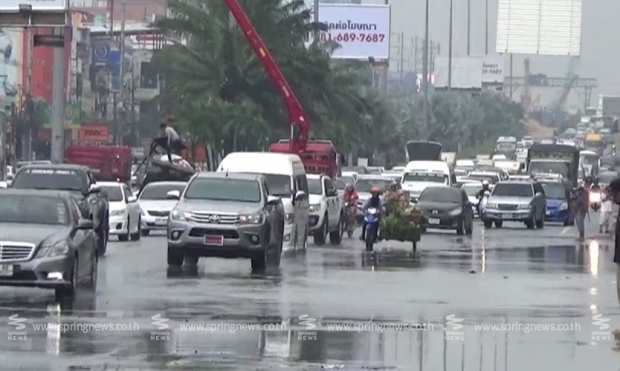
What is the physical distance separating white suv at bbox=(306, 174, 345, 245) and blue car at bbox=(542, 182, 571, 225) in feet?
72.4

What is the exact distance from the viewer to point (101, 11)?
168 m

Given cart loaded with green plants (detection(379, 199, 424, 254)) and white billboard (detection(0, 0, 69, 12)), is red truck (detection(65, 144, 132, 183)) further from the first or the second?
cart loaded with green plants (detection(379, 199, 424, 254))

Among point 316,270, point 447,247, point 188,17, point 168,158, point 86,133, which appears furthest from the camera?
point 86,133

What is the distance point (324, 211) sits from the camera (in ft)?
145

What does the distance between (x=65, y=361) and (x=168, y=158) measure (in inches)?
1464

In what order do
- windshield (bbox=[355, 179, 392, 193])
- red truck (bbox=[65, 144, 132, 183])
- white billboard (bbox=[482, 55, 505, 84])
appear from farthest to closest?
white billboard (bbox=[482, 55, 505, 84])
red truck (bbox=[65, 144, 132, 183])
windshield (bbox=[355, 179, 392, 193])

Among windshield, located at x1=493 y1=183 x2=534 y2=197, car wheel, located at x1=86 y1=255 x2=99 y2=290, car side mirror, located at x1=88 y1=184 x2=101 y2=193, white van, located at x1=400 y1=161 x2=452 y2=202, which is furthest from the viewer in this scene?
white van, located at x1=400 y1=161 x2=452 y2=202

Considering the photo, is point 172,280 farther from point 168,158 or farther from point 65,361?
point 168,158

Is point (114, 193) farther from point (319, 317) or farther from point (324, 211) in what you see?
point (319, 317)

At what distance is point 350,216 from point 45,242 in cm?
2839

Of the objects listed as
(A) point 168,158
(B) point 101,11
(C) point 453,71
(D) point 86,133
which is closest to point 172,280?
(A) point 168,158

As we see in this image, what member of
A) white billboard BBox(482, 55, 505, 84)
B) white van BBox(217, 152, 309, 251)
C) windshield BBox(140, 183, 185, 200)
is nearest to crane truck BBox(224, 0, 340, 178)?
windshield BBox(140, 183, 185, 200)

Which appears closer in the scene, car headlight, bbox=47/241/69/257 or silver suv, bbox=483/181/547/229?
car headlight, bbox=47/241/69/257

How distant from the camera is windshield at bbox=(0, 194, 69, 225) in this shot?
24.0 m
